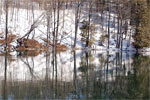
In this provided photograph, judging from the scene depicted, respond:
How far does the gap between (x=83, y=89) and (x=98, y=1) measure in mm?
58209

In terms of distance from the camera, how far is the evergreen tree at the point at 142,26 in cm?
4425

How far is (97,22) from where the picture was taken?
196 ft

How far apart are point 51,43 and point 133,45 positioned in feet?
45.5

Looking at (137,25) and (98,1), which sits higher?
(98,1)

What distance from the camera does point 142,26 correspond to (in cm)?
4572

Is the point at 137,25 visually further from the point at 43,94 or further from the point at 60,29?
the point at 43,94

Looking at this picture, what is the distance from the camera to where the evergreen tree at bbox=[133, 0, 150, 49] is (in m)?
44.2

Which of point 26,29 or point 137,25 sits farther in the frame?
point 26,29

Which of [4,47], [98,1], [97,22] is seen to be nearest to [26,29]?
[4,47]

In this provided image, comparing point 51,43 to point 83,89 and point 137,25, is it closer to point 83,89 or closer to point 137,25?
point 137,25

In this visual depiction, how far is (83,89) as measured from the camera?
12008 millimetres

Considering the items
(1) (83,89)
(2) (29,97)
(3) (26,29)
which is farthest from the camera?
(3) (26,29)

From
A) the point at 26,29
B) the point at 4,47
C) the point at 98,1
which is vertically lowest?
the point at 4,47

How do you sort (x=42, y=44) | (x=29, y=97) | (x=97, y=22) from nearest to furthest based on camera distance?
1. (x=29, y=97)
2. (x=42, y=44)
3. (x=97, y=22)
